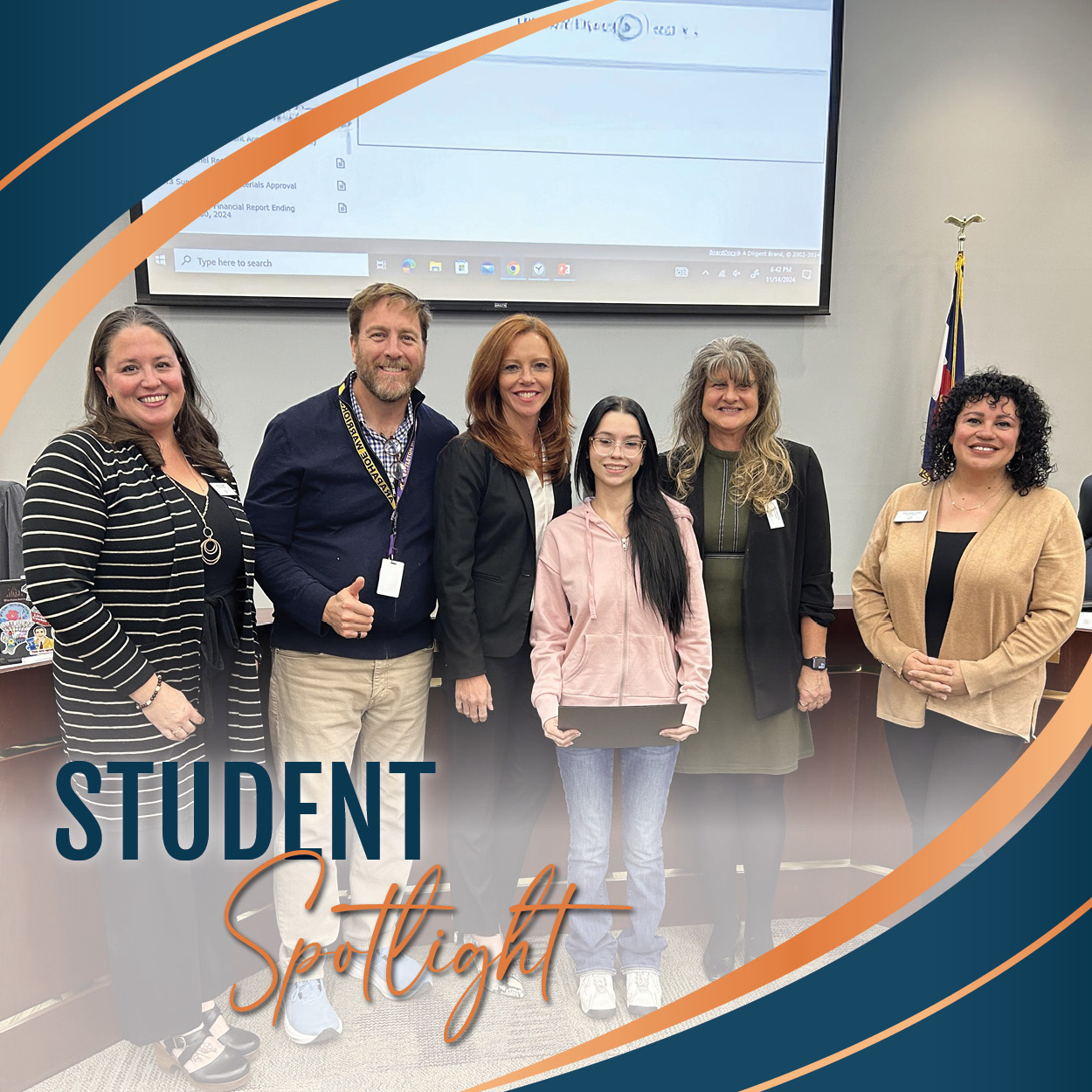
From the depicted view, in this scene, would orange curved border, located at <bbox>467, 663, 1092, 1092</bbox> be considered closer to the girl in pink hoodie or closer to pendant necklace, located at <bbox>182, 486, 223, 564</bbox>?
the girl in pink hoodie

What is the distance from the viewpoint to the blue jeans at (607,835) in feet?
6.11

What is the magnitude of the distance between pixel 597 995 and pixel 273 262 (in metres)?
2.79

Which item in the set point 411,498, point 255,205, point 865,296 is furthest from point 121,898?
point 865,296

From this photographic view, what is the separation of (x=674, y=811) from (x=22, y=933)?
5.03 ft

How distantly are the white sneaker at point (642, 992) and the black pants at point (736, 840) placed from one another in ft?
0.78

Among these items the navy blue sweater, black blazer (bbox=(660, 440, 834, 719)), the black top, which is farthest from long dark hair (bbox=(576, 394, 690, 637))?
the black top

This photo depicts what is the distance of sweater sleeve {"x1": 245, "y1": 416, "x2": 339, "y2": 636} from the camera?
5.78 ft

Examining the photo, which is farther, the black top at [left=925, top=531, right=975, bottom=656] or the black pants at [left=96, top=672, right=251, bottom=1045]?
the black top at [left=925, top=531, right=975, bottom=656]

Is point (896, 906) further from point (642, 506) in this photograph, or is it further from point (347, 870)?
point (347, 870)

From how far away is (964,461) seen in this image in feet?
6.06

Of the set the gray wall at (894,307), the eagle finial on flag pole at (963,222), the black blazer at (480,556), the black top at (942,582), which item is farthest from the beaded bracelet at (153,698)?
the eagle finial on flag pole at (963,222)

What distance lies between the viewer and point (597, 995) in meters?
1.91

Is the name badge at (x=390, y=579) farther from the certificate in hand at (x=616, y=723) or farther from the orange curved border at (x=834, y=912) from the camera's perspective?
the orange curved border at (x=834, y=912)

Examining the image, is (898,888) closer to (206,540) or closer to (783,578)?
(783,578)
